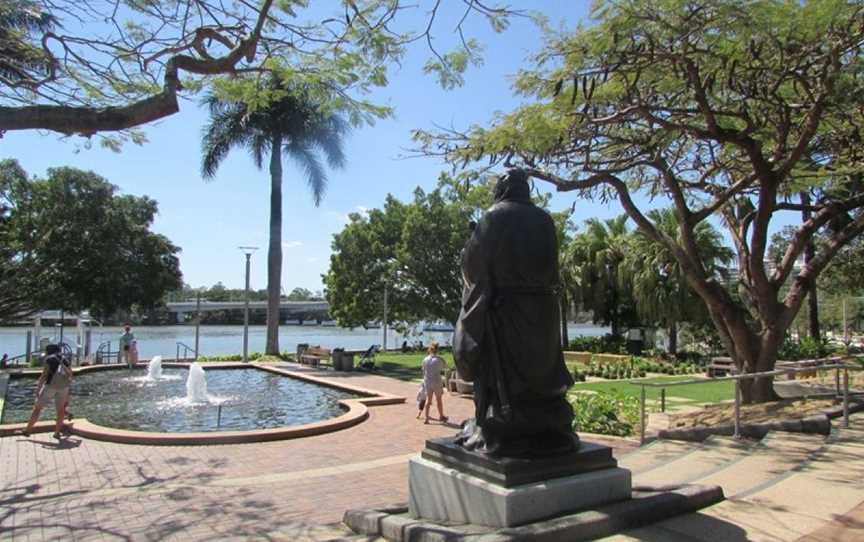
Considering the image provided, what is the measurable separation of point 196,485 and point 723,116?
10.3m

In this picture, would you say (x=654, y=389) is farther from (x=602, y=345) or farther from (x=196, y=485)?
(x=602, y=345)

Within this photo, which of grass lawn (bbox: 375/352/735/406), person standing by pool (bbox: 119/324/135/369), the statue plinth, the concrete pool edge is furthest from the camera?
person standing by pool (bbox: 119/324/135/369)

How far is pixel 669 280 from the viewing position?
2914 cm

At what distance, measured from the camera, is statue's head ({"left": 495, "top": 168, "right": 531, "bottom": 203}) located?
5066 millimetres

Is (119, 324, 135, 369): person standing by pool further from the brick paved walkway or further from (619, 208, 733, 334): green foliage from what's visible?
(619, 208, 733, 334): green foliage

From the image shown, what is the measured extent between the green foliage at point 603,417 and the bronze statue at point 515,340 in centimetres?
562

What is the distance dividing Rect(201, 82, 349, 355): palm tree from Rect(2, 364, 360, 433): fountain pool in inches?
350

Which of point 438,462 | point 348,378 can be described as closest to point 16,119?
point 438,462

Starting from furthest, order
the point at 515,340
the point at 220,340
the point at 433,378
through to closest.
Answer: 1. the point at 220,340
2. the point at 433,378
3. the point at 515,340

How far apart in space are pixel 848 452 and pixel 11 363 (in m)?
29.3

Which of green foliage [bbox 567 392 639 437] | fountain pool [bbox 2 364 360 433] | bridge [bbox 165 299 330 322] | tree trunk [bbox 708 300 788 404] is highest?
bridge [bbox 165 299 330 322]

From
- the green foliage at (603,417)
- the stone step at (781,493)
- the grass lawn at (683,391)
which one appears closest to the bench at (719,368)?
the grass lawn at (683,391)

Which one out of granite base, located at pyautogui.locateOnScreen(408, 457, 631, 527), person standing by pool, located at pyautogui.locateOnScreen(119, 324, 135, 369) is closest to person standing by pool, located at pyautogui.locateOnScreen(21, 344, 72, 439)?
granite base, located at pyautogui.locateOnScreen(408, 457, 631, 527)

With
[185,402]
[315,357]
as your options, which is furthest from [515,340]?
[315,357]
